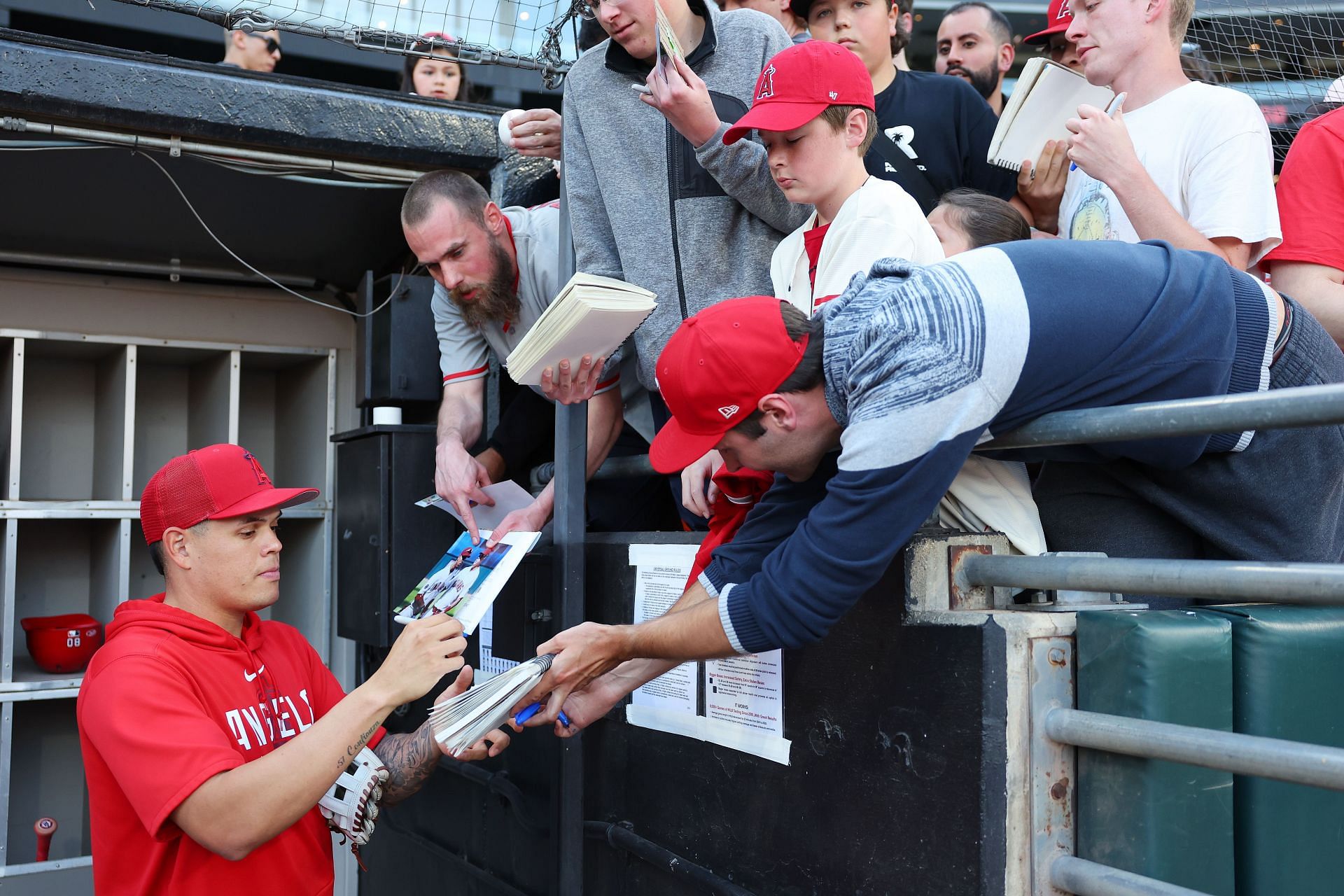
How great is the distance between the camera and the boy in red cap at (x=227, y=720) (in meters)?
2.29

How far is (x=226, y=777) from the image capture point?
228 cm

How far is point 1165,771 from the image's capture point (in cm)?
166

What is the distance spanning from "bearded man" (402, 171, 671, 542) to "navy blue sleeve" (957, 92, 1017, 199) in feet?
3.50

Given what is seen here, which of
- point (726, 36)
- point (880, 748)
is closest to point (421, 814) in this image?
point (880, 748)

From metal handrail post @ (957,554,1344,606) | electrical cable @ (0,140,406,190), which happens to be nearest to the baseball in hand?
electrical cable @ (0,140,406,190)

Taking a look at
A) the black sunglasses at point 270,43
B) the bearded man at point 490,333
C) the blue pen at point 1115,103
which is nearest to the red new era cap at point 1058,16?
the blue pen at point 1115,103

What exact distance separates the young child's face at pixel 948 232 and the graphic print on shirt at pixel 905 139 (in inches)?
18.9

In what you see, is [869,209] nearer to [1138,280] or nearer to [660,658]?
[1138,280]

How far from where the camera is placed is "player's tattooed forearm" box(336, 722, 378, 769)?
7.75 feet

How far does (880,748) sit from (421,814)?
2.63m

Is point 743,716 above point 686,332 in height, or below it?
below

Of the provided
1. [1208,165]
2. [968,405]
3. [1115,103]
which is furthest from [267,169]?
[968,405]

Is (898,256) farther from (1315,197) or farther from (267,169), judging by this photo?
(267,169)

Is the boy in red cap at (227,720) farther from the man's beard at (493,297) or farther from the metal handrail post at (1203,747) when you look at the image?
the metal handrail post at (1203,747)
